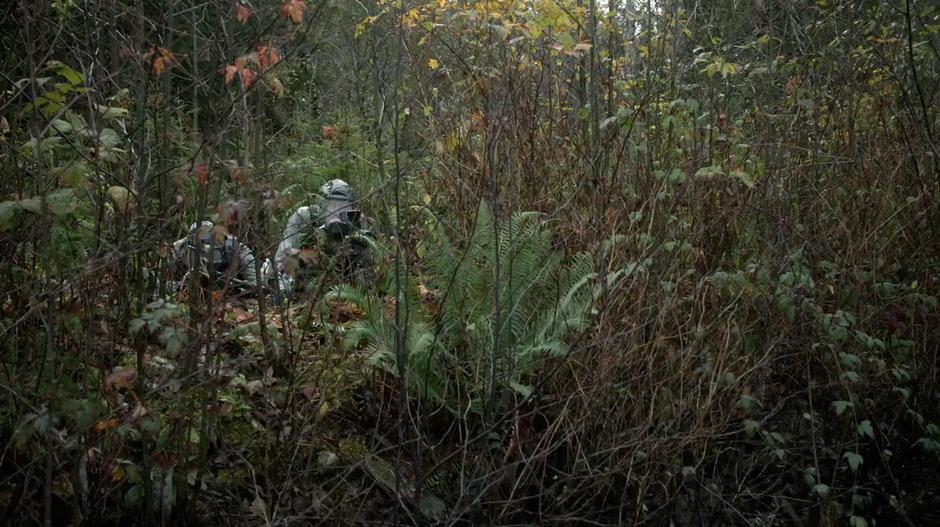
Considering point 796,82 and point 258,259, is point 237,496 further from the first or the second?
point 796,82

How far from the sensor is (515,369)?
4164 millimetres

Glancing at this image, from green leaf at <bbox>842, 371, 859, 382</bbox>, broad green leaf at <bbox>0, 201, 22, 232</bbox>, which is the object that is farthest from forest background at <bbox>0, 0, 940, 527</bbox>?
green leaf at <bbox>842, 371, 859, 382</bbox>

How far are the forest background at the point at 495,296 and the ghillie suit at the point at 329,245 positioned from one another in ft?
0.56

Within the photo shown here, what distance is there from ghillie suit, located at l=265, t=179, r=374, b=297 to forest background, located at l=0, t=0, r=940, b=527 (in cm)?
17

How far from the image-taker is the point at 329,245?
509 cm

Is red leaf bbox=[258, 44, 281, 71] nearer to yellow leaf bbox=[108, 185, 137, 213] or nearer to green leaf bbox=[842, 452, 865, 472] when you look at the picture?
yellow leaf bbox=[108, 185, 137, 213]

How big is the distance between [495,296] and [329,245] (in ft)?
5.21

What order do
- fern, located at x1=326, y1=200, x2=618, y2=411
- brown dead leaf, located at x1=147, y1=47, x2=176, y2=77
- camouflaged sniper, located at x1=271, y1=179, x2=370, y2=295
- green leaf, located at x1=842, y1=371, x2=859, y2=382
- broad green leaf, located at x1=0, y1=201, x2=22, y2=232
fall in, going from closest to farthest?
broad green leaf, located at x1=0, y1=201, x2=22, y2=232 → brown dead leaf, located at x1=147, y1=47, x2=176, y2=77 → fern, located at x1=326, y1=200, x2=618, y2=411 → green leaf, located at x1=842, y1=371, x2=859, y2=382 → camouflaged sniper, located at x1=271, y1=179, x2=370, y2=295

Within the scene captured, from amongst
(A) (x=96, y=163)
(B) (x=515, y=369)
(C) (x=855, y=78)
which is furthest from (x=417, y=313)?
(C) (x=855, y=78)

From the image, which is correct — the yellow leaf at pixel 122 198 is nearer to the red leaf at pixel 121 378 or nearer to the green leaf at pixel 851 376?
the red leaf at pixel 121 378

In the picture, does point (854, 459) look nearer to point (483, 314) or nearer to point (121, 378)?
point (483, 314)

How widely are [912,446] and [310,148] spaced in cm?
540

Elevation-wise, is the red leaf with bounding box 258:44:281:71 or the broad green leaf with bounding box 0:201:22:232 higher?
the red leaf with bounding box 258:44:281:71

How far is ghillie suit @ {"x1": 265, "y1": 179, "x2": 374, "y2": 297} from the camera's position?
4.30m
